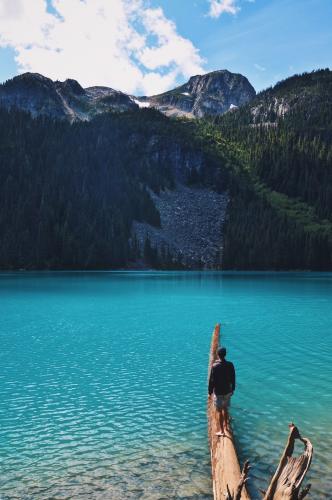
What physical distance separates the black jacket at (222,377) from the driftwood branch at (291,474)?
661 cm

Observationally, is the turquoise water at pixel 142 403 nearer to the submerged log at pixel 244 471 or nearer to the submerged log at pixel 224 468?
the submerged log at pixel 224 468

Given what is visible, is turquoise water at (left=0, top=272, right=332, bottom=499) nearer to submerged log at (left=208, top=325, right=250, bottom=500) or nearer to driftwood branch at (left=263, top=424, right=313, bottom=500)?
submerged log at (left=208, top=325, right=250, bottom=500)

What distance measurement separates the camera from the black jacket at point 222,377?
15719 mm

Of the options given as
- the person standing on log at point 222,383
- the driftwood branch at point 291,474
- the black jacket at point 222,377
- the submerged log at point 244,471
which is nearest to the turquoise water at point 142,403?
the submerged log at point 244,471

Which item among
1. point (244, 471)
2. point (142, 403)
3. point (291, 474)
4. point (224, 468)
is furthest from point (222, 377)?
point (244, 471)

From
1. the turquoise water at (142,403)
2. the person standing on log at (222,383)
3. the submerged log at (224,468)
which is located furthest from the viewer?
the person standing on log at (222,383)

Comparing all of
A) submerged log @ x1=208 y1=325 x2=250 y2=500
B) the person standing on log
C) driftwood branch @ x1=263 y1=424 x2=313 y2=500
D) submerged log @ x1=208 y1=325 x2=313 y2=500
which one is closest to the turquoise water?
submerged log @ x1=208 y1=325 x2=250 y2=500

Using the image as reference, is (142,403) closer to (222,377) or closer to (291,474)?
(222,377)

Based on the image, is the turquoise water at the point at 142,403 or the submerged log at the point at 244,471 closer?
the submerged log at the point at 244,471

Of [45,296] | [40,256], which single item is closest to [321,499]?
[45,296]

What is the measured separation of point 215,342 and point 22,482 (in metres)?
18.9

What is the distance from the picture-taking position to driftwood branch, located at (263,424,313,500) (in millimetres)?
8344

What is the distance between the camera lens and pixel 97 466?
1419 cm

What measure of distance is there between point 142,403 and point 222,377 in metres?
6.79
